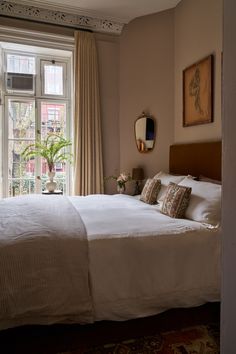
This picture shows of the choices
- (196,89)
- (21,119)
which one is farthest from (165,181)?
(21,119)

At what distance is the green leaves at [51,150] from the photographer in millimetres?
4016

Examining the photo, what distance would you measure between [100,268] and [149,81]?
320 centimetres

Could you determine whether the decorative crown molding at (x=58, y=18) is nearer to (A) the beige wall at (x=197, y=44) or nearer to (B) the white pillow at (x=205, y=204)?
(A) the beige wall at (x=197, y=44)

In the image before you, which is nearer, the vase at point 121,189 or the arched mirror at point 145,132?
the vase at point 121,189

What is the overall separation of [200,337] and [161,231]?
71 cm

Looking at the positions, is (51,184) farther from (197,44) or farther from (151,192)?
(197,44)

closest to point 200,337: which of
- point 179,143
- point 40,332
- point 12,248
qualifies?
point 40,332

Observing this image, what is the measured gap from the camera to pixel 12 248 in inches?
63.9

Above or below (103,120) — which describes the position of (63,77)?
above

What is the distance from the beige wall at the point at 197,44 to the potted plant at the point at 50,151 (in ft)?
5.38

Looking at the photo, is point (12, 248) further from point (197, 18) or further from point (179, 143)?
point (197, 18)

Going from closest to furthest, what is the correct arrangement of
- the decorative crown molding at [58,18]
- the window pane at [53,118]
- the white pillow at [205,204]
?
the white pillow at [205,204]
the decorative crown molding at [58,18]
the window pane at [53,118]

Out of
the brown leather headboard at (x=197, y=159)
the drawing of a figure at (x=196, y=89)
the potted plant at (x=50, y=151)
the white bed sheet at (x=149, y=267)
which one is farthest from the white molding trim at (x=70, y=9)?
the white bed sheet at (x=149, y=267)

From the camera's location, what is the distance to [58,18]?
3.89m
